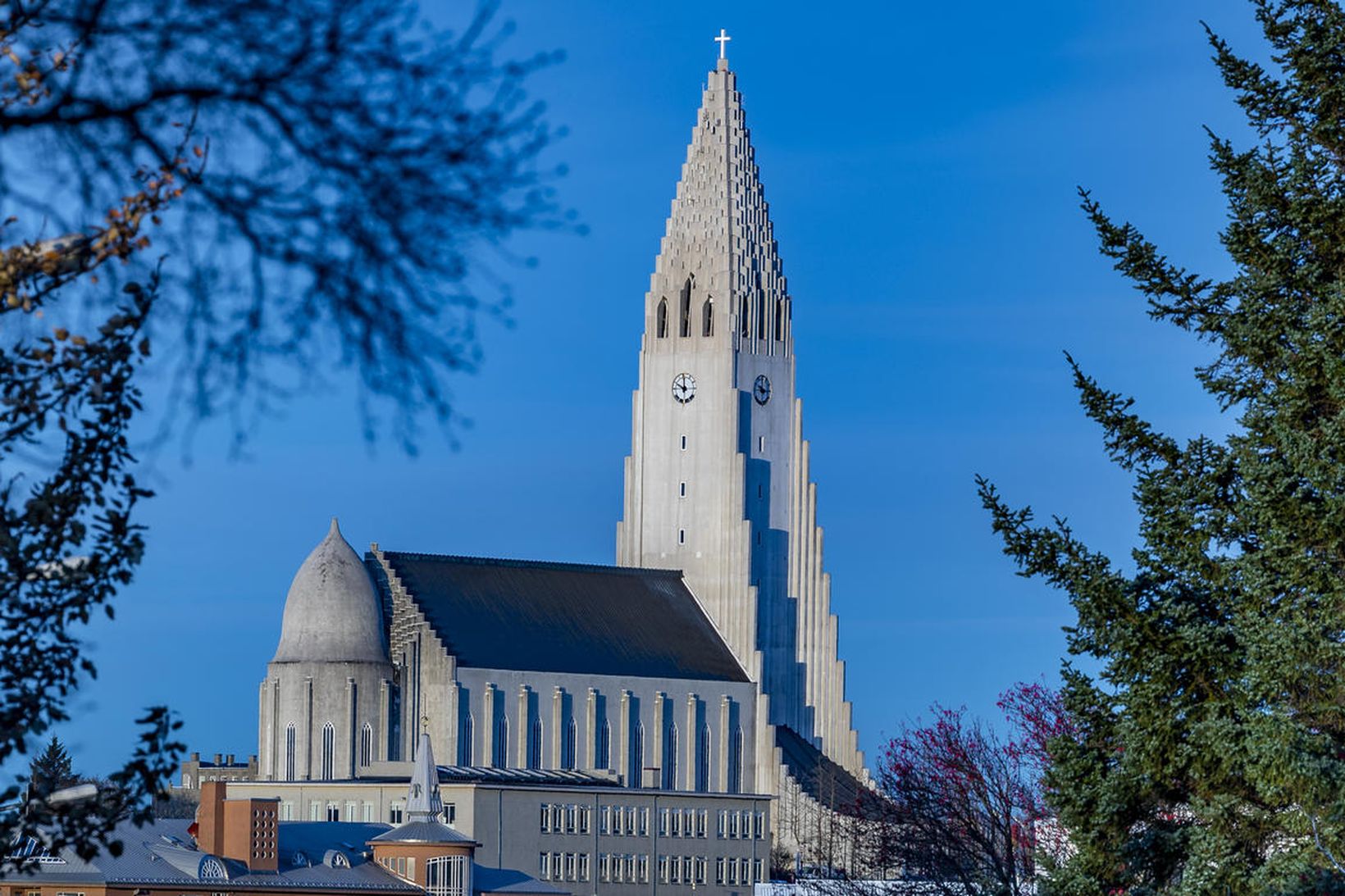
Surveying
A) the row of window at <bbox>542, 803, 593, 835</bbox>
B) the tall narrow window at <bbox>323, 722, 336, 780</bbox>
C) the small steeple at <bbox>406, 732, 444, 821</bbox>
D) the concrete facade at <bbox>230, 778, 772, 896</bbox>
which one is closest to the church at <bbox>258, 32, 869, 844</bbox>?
the tall narrow window at <bbox>323, 722, 336, 780</bbox>

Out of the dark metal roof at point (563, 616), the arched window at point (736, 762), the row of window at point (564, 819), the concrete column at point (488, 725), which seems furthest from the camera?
the arched window at point (736, 762)

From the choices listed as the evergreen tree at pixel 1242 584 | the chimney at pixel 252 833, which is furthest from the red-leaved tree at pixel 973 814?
the chimney at pixel 252 833

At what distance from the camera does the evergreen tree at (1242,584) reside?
2892 cm

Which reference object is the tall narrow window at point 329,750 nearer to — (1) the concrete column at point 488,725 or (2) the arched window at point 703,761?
(1) the concrete column at point 488,725

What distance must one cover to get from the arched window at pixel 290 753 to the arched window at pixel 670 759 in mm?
20027

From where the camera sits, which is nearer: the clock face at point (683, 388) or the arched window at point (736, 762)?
the arched window at point (736, 762)

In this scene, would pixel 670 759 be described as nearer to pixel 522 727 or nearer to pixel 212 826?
pixel 522 727

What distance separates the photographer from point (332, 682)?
127m

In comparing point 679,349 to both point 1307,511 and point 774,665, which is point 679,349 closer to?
point 774,665

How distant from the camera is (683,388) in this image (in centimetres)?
14300

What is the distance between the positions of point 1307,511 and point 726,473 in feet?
363

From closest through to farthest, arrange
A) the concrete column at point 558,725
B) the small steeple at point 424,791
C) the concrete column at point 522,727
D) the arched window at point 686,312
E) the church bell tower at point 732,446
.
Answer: the small steeple at point 424,791 → the concrete column at point 522,727 → the concrete column at point 558,725 → the church bell tower at point 732,446 → the arched window at point 686,312

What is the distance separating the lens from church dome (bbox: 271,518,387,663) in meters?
128

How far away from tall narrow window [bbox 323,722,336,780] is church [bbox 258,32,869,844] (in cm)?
8
